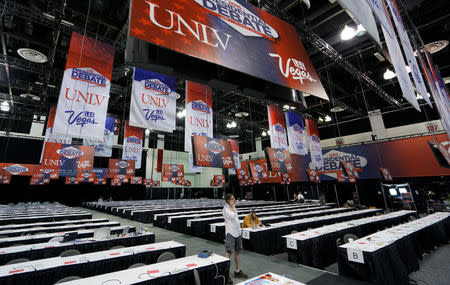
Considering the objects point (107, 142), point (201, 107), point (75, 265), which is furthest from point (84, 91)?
point (107, 142)

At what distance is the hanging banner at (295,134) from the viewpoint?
9625 millimetres

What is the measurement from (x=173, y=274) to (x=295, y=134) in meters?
8.74

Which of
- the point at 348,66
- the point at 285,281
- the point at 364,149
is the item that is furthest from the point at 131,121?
the point at 364,149

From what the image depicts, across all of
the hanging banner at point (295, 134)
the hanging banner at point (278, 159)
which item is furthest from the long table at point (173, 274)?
the hanging banner at point (295, 134)

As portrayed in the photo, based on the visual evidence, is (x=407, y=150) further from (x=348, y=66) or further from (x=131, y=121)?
(x=131, y=121)

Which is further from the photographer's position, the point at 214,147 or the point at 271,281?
the point at 214,147

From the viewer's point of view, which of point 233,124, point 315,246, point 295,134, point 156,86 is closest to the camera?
point 315,246

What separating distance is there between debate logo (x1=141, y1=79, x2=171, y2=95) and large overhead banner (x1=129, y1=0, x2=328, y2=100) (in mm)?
3790

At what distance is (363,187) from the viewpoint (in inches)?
576

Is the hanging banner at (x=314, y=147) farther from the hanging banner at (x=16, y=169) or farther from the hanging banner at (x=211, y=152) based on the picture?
the hanging banner at (x=16, y=169)

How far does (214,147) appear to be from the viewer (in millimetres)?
7438

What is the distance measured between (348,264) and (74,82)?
21.9 ft

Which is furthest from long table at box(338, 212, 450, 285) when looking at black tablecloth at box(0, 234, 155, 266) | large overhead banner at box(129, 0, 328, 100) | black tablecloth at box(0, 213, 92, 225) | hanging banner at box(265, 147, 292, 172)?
black tablecloth at box(0, 213, 92, 225)

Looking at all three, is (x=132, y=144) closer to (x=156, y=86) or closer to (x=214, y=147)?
(x=214, y=147)
